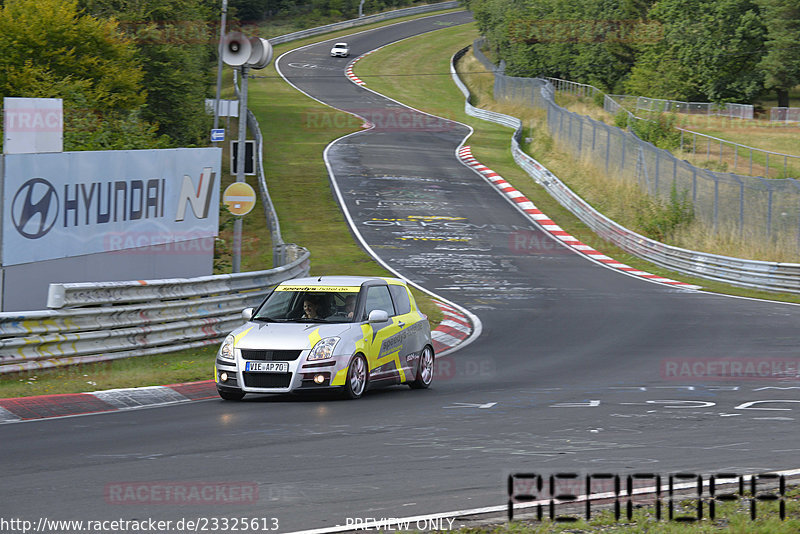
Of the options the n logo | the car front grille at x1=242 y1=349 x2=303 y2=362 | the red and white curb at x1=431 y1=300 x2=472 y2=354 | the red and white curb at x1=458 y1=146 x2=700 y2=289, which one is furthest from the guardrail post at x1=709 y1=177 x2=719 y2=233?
the car front grille at x1=242 y1=349 x2=303 y2=362

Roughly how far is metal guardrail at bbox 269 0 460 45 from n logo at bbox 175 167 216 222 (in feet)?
283

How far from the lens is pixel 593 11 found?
83375 millimetres

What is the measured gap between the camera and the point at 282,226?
38031 mm

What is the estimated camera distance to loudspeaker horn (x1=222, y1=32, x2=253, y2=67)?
19.6 meters

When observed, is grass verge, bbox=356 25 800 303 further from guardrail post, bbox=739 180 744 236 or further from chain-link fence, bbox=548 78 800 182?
chain-link fence, bbox=548 78 800 182

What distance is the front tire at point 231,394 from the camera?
40.8 ft

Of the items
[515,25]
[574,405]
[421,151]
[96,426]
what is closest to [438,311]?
[574,405]

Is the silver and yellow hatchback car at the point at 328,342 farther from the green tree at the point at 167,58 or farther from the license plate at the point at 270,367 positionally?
the green tree at the point at 167,58

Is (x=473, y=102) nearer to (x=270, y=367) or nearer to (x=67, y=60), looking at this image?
(x=67, y=60)

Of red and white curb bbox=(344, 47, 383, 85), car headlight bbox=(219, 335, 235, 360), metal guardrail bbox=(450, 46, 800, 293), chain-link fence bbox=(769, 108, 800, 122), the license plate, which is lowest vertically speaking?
metal guardrail bbox=(450, 46, 800, 293)

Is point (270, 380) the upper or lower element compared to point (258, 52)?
lower

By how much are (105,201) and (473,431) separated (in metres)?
8.88

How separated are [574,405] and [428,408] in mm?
1779

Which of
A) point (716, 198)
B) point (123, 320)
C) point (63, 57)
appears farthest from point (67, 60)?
point (123, 320)
